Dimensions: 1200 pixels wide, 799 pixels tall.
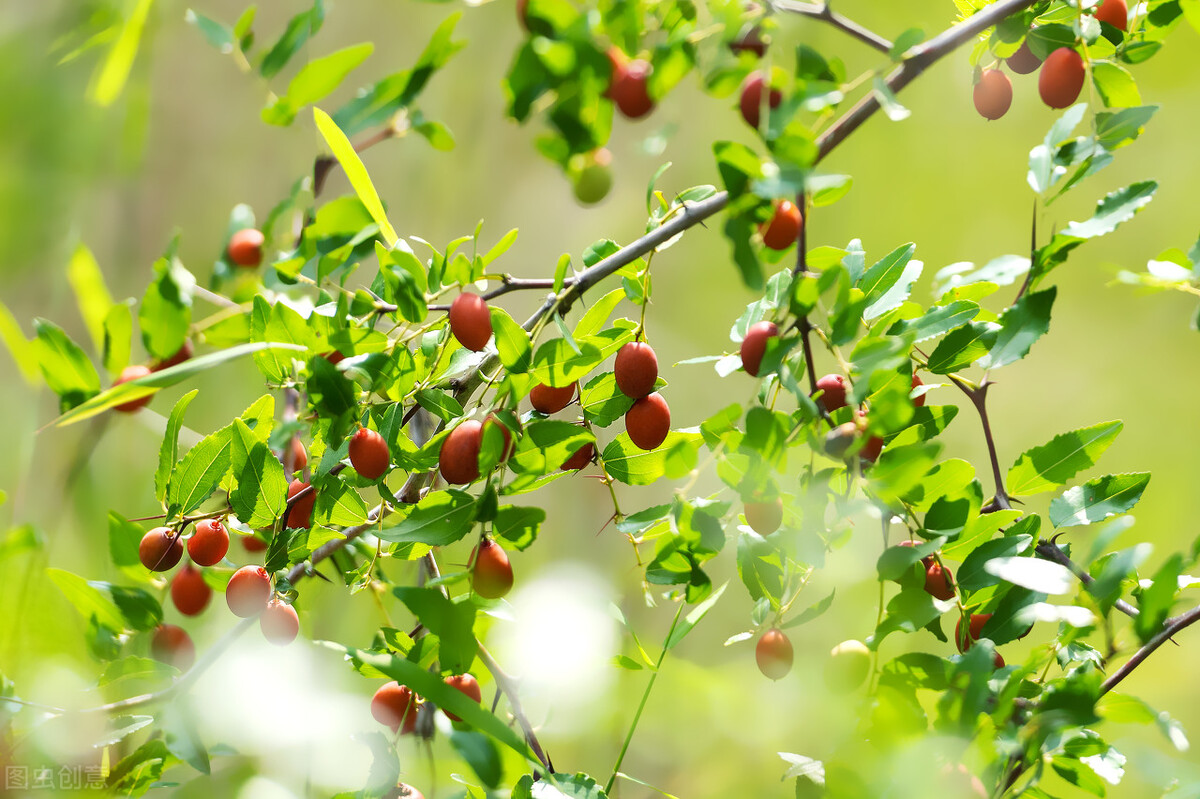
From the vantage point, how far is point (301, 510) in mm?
360

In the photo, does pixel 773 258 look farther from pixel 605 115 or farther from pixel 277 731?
pixel 277 731

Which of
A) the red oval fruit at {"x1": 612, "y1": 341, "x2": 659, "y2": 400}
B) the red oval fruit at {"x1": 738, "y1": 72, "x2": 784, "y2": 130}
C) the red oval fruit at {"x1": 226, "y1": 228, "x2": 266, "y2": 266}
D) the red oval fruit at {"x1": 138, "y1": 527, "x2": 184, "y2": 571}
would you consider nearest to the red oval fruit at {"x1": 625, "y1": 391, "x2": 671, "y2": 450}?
the red oval fruit at {"x1": 612, "y1": 341, "x2": 659, "y2": 400}

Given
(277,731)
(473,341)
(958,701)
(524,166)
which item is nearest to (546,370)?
(473,341)

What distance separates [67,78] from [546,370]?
33.1 inches

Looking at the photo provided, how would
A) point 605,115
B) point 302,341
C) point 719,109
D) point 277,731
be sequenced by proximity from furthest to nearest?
1. point 719,109
2. point 277,731
3. point 302,341
4. point 605,115

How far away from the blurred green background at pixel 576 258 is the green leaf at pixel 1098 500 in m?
0.19

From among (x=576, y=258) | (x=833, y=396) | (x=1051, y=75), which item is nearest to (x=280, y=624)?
(x=833, y=396)

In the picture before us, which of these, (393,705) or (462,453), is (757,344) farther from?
(393,705)

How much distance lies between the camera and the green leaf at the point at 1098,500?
31 centimetres

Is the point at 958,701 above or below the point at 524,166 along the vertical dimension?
above

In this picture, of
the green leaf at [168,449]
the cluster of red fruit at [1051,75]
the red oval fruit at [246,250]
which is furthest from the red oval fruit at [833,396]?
the red oval fruit at [246,250]

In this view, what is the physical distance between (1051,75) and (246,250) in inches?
19.0

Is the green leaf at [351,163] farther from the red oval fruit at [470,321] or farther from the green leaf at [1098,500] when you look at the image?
the green leaf at [1098,500]

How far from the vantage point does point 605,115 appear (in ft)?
0.73
